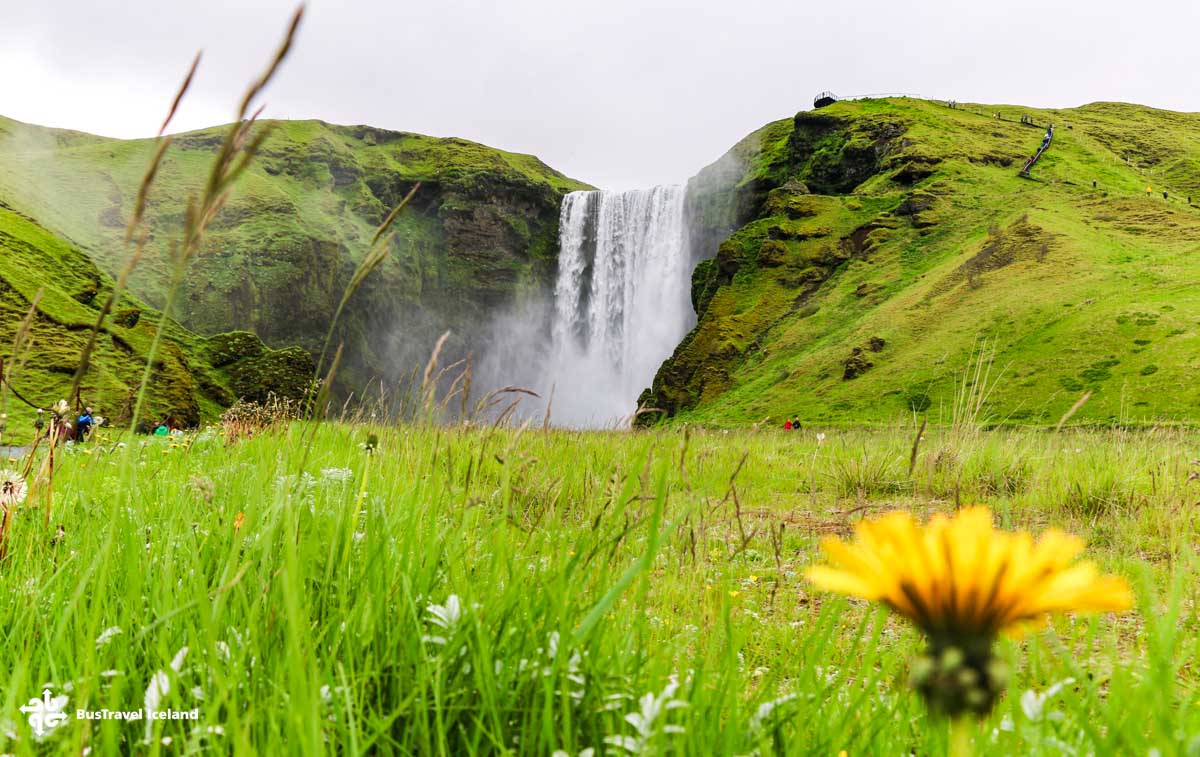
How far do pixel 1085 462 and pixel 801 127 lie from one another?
67627mm

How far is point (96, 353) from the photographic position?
2152cm

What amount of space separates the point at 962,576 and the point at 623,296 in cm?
5878

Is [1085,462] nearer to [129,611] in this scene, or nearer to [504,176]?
[129,611]

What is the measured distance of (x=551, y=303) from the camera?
84.5 meters

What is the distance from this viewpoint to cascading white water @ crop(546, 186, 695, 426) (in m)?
58.8

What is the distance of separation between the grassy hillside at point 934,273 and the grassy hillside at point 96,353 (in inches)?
976

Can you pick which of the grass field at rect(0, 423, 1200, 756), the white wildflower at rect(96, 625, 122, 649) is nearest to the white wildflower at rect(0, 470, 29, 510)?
the grass field at rect(0, 423, 1200, 756)

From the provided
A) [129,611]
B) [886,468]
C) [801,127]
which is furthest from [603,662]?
[801,127]

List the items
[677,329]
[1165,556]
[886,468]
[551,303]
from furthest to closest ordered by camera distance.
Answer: [551,303]
[677,329]
[886,468]
[1165,556]

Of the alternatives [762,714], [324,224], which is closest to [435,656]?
[762,714]

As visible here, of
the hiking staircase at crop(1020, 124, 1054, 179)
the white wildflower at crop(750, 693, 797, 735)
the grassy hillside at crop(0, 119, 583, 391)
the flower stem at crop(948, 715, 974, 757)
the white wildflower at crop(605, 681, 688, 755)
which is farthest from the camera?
the grassy hillside at crop(0, 119, 583, 391)

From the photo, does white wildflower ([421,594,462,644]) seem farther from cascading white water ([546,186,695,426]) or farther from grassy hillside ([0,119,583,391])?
grassy hillside ([0,119,583,391])

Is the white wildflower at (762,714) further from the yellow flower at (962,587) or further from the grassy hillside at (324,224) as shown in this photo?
the grassy hillside at (324,224)

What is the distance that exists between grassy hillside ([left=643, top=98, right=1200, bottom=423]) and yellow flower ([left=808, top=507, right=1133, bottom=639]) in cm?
2294
